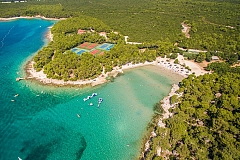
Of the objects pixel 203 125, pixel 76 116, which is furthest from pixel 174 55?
pixel 76 116

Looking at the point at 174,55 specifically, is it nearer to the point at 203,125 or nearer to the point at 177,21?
the point at 203,125

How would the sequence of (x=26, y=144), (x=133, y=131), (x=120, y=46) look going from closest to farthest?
(x=26, y=144) → (x=133, y=131) → (x=120, y=46)

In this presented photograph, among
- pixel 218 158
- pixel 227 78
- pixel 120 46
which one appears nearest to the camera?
pixel 218 158

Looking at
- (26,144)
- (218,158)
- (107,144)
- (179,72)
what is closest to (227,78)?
(179,72)

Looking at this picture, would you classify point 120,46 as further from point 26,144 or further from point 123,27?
point 26,144

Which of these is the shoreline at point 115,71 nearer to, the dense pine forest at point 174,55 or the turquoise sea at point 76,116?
the dense pine forest at point 174,55

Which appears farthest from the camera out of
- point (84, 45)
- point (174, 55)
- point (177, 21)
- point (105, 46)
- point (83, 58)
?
point (177, 21)

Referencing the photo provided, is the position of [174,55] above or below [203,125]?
above

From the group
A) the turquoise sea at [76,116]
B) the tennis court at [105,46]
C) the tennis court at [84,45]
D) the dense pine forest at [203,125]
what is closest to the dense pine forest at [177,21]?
the tennis court at [105,46]
